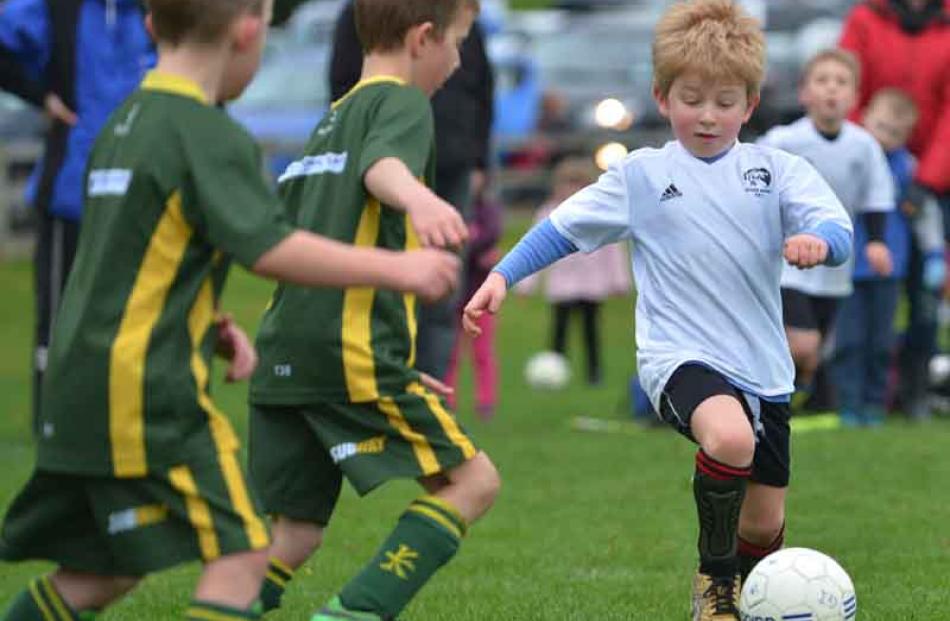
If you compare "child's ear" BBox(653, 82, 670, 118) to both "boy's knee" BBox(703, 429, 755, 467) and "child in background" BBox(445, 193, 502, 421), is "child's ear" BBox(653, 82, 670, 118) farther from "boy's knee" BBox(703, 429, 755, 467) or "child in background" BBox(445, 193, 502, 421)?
"child in background" BBox(445, 193, 502, 421)

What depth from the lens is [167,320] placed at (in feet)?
14.0

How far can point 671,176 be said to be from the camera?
18.7 ft

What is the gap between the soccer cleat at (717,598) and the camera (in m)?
5.57

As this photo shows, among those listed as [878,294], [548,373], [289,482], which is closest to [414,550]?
[289,482]

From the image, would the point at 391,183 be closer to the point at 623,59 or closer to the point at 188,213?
the point at 188,213

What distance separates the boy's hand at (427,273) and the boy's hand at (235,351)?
1.74ft

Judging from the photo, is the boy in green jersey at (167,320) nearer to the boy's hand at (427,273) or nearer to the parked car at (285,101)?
the boy's hand at (427,273)

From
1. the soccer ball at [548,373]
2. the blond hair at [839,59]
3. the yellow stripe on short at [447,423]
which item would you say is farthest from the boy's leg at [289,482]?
the soccer ball at [548,373]

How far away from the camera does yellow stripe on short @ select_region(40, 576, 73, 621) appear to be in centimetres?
443

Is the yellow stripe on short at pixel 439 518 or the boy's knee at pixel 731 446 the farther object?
the boy's knee at pixel 731 446

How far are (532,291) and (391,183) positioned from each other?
18.1 m

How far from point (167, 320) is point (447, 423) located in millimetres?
1045

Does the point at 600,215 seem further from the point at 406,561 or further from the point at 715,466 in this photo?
the point at 406,561

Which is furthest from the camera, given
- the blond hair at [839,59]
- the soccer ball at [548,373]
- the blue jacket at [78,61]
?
the soccer ball at [548,373]
